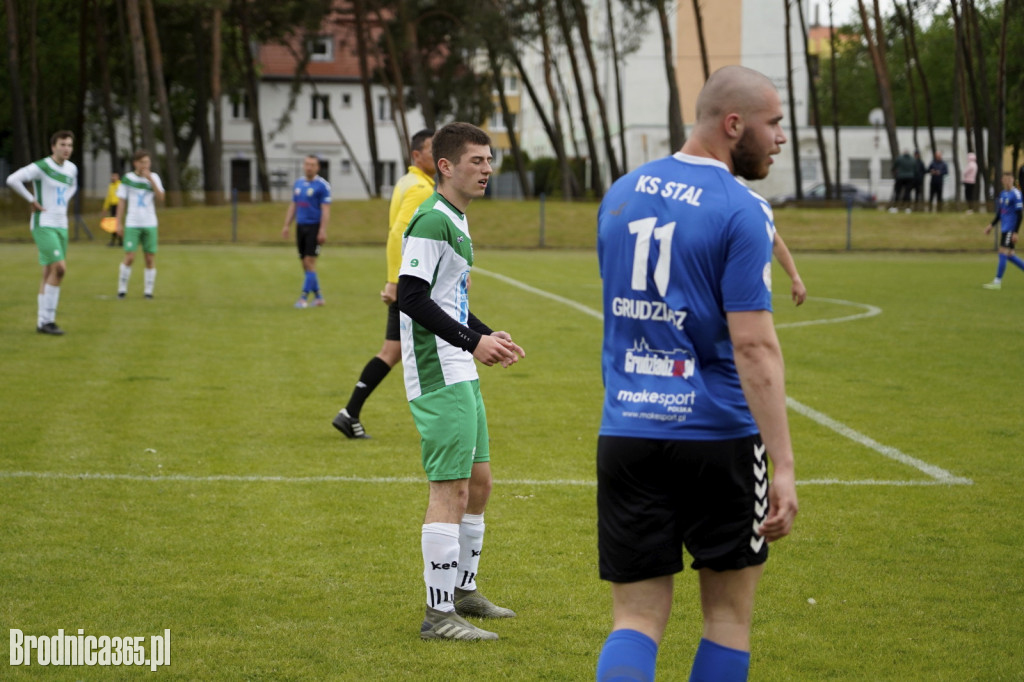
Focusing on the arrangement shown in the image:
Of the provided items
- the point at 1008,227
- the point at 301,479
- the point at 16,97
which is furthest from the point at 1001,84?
the point at 301,479

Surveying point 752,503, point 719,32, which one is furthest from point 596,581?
point 719,32

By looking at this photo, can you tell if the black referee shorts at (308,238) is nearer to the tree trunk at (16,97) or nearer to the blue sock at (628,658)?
the blue sock at (628,658)

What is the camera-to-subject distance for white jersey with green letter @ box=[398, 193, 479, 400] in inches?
192

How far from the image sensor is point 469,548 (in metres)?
5.28

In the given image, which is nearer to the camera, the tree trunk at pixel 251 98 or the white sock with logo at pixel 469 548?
the white sock with logo at pixel 469 548

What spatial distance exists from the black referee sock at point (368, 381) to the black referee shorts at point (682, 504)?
545 cm

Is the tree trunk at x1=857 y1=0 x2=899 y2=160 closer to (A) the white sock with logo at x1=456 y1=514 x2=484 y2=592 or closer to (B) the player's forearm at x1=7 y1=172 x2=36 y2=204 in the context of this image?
(B) the player's forearm at x1=7 y1=172 x2=36 y2=204

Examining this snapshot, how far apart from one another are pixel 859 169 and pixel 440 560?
67.5 m

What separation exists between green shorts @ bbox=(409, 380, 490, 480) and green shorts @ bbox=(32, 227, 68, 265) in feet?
35.8

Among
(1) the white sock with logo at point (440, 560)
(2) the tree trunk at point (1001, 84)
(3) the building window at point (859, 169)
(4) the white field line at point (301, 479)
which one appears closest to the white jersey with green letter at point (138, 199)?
(4) the white field line at point (301, 479)

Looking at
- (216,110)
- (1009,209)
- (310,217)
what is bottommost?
(1009,209)

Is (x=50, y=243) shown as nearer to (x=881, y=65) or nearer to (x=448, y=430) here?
(x=448, y=430)

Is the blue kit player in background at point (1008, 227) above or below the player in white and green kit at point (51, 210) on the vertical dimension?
below

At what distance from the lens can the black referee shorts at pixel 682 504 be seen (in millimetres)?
3283
